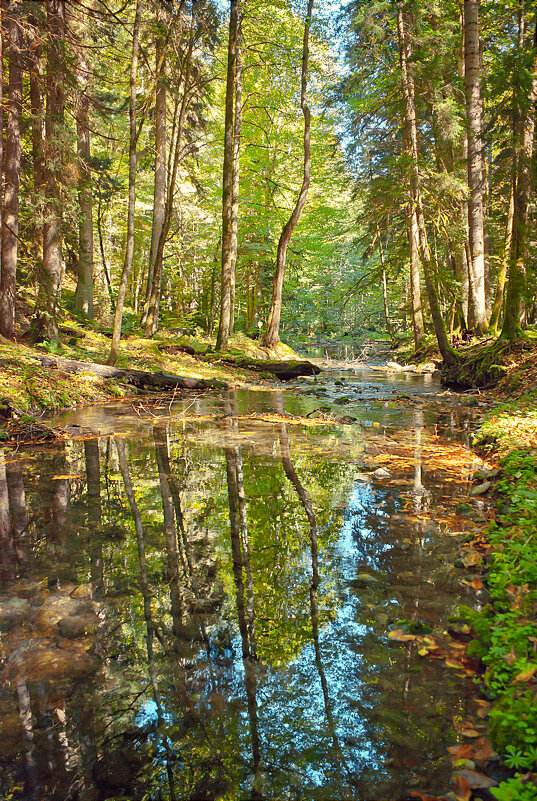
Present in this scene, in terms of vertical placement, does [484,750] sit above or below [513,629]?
below

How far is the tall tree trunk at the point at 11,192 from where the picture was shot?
9172 mm

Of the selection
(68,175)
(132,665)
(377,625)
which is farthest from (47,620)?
(68,175)

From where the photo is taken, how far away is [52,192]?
11.1 m

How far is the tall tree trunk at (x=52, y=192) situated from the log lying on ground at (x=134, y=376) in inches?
74.2

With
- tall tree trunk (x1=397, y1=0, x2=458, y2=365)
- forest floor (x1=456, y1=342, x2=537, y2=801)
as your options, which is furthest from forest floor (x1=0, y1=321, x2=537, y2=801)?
tall tree trunk (x1=397, y1=0, x2=458, y2=365)

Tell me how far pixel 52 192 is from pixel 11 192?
1864mm

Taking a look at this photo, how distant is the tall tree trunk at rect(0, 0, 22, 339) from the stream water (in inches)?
232

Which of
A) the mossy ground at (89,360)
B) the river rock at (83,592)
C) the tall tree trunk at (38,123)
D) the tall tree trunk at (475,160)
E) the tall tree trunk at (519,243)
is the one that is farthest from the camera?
the tall tree trunk at (475,160)

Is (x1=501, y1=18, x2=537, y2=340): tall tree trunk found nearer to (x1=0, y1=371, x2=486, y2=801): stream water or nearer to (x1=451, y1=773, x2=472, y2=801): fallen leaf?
(x1=0, y1=371, x2=486, y2=801): stream water

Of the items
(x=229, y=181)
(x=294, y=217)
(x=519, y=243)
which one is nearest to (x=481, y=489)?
(x=519, y=243)

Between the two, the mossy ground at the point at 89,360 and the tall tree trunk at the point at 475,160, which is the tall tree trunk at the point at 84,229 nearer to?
the mossy ground at the point at 89,360

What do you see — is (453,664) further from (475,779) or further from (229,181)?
(229,181)

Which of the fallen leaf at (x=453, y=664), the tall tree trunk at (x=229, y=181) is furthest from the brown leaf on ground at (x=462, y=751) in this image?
the tall tree trunk at (x=229, y=181)

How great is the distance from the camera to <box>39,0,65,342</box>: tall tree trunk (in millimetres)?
10688
